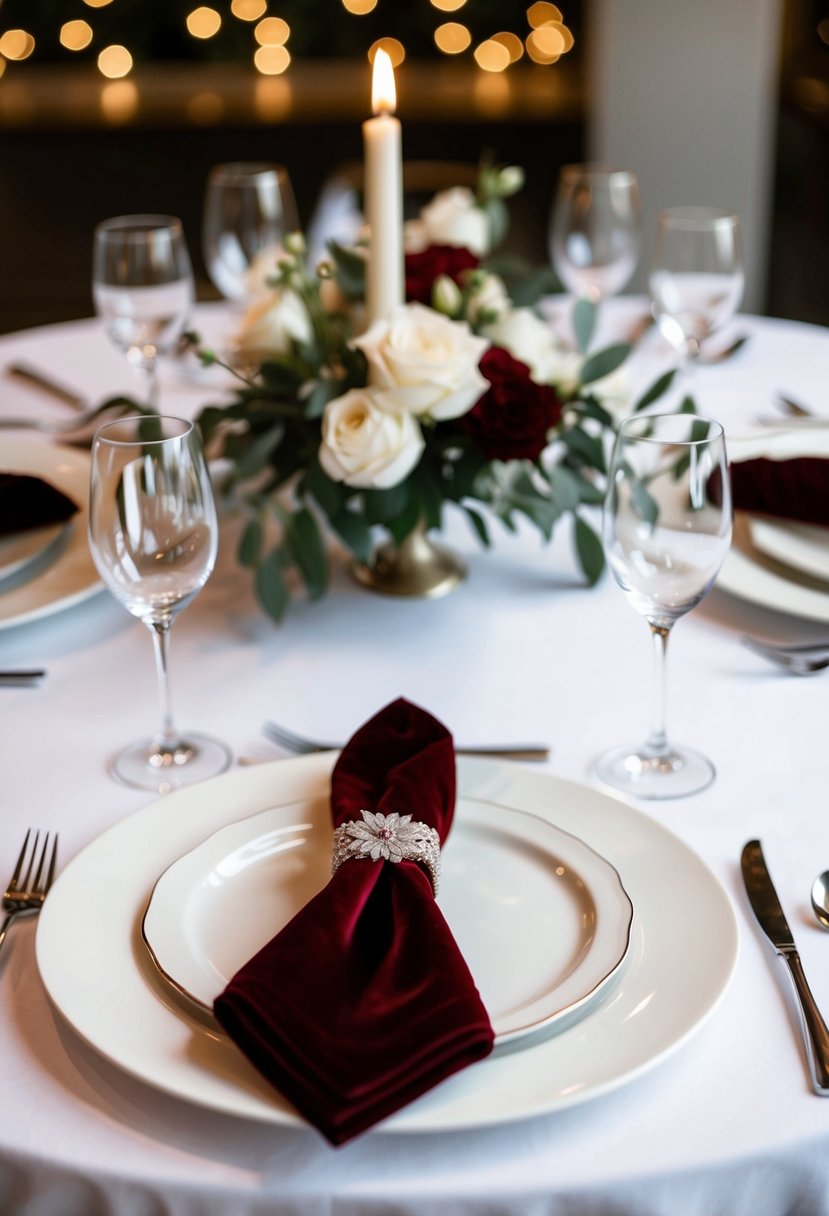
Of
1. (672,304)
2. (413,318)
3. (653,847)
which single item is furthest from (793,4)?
(653,847)

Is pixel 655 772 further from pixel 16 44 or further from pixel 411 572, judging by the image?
pixel 16 44

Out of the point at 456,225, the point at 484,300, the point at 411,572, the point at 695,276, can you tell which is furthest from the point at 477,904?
the point at 695,276

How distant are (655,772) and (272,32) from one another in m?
4.49

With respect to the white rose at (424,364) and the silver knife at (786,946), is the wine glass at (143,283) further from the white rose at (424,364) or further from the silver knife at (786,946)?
the silver knife at (786,946)

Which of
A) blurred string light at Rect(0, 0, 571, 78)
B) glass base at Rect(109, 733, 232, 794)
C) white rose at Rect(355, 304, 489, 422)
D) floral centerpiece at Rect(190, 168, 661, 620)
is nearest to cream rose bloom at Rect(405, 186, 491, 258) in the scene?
floral centerpiece at Rect(190, 168, 661, 620)

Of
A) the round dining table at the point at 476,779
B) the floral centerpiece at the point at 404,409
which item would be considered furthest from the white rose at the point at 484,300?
the round dining table at the point at 476,779

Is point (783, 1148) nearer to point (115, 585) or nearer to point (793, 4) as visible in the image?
point (115, 585)

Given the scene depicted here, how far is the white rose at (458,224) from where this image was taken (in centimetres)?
145

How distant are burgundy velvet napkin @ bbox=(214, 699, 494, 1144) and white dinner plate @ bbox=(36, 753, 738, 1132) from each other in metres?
0.02

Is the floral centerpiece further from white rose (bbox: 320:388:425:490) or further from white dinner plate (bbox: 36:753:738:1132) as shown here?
white dinner plate (bbox: 36:753:738:1132)

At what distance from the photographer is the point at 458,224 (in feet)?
4.75

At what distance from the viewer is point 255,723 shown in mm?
1004

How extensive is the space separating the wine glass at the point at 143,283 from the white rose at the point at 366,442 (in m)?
0.45

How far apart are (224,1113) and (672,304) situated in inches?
48.2
